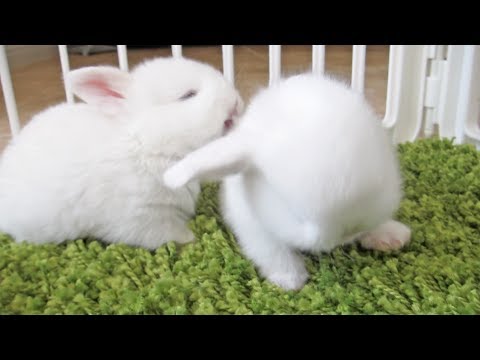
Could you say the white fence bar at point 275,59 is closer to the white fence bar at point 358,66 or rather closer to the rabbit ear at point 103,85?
the white fence bar at point 358,66

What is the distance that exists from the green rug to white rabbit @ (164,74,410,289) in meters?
0.11

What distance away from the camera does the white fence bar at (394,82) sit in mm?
1623

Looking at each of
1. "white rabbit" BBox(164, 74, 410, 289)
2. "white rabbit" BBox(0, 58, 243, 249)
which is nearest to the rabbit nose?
"white rabbit" BBox(0, 58, 243, 249)

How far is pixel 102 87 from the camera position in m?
1.09

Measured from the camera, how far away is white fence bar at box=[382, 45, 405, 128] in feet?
5.33

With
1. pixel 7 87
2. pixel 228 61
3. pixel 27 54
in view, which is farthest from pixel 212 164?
pixel 27 54

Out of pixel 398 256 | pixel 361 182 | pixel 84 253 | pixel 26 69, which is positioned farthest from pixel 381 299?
pixel 26 69

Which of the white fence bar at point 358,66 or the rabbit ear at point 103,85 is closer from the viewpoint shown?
the rabbit ear at point 103,85

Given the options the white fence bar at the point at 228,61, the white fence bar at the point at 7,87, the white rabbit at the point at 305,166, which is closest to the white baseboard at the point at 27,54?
the white fence bar at the point at 7,87

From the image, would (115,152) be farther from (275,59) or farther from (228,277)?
(275,59)

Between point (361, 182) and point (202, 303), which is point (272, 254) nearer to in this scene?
point (202, 303)

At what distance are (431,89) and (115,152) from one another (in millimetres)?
1152

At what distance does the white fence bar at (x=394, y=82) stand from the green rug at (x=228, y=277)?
0.60 meters
